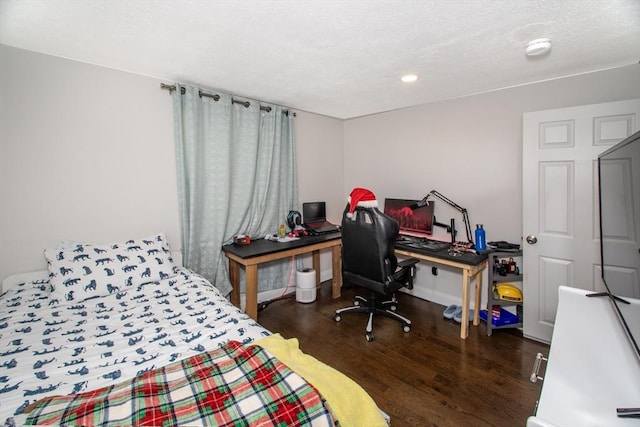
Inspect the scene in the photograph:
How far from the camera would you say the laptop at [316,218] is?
3.59 meters

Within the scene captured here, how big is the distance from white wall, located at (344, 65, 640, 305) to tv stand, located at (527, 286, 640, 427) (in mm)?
1725

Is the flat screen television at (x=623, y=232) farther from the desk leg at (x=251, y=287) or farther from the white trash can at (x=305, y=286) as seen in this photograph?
the white trash can at (x=305, y=286)

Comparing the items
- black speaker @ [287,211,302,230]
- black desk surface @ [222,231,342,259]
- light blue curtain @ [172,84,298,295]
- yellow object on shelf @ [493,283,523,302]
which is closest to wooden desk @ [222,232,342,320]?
black desk surface @ [222,231,342,259]

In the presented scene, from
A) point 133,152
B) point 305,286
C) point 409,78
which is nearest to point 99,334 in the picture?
point 133,152

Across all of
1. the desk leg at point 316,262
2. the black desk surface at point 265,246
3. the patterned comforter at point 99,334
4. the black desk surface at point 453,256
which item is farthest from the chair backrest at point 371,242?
the patterned comforter at point 99,334

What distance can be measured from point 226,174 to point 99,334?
1738mm

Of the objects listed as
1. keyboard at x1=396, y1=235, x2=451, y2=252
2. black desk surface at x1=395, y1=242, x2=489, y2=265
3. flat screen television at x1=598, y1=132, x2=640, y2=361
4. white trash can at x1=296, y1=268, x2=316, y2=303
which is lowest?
white trash can at x1=296, y1=268, x2=316, y2=303

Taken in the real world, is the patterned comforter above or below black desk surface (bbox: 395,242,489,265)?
below

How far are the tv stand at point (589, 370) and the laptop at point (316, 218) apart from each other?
100 inches

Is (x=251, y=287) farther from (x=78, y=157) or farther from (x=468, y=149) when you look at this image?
(x=468, y=149)

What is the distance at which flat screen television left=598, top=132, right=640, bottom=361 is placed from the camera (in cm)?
105

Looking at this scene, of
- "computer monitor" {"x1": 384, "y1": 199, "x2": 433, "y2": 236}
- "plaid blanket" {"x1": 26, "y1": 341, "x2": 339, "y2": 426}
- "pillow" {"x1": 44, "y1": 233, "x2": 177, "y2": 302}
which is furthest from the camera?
"computer monitor" {"x1": 384, "y1": 199, "x2": 433, "y2": 236}

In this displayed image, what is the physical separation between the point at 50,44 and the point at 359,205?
97.4 inches

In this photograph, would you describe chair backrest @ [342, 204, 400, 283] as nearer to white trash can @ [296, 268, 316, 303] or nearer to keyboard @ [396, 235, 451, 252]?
keyboard @ [396, 235, 451, 252]
